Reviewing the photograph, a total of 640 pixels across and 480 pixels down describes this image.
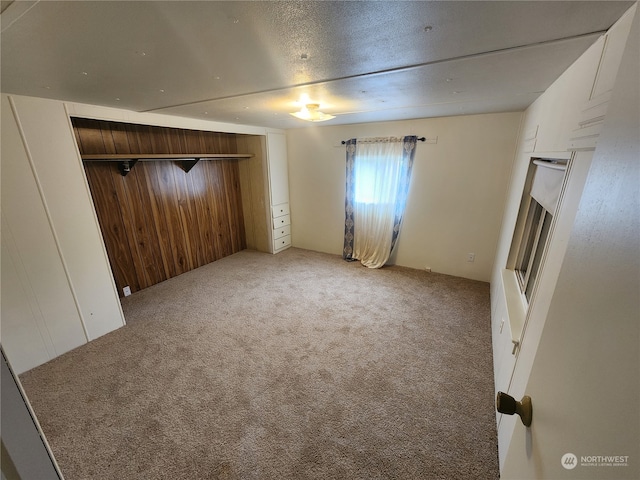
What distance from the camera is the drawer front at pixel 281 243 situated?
453 centimetres

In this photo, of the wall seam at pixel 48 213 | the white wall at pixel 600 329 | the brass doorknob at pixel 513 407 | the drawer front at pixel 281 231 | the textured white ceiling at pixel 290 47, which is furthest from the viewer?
the drawer front at pixel 281 231

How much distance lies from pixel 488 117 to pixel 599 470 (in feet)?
11.2

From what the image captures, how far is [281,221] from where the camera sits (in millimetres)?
4559

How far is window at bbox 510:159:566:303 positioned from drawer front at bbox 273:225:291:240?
336cm

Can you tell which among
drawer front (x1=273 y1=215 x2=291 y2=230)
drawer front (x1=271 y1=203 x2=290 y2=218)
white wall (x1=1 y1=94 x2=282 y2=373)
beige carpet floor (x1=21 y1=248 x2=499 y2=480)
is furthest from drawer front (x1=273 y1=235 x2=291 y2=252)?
white wall (x1=1 y1=94 x2=282 y2=373)

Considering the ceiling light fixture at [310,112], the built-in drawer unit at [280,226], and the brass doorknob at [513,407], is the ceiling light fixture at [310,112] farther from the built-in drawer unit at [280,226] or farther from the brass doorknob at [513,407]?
the brass doorknob at [513,407]

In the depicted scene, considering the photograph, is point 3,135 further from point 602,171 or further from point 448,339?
point 448,339

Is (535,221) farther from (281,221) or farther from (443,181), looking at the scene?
(281,221)

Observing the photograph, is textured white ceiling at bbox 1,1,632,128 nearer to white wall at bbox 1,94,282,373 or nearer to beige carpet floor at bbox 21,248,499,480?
white wall at bbox 1,94,282,373

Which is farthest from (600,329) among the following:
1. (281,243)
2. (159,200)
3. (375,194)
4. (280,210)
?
(281,243)

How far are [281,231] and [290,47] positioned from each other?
3.57 metres

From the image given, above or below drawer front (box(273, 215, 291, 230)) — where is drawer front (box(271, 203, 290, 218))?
above

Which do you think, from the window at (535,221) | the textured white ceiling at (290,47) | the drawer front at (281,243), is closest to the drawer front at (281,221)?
the drawer front at (281,243)

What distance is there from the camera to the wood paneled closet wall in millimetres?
2827
